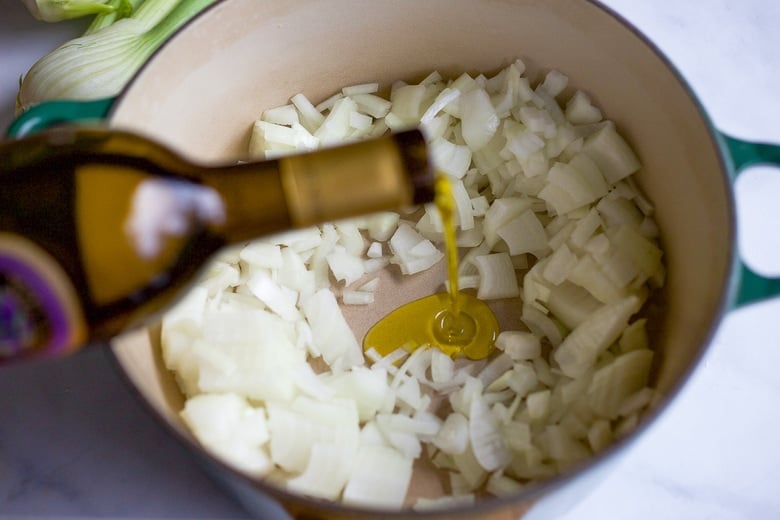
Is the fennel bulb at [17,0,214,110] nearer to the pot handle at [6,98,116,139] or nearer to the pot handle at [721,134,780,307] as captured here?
the pot handle at [6,98,116,139]

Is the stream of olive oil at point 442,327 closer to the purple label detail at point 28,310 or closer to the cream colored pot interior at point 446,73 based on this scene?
the cream colored pot interior at point 446,73

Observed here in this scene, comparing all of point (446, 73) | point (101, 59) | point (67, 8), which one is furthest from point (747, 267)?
point (67, 8)

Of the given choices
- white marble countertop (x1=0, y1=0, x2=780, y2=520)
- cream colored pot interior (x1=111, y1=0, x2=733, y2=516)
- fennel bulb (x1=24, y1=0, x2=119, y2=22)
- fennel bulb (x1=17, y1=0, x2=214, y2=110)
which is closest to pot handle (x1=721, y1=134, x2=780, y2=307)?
cream colored pot interior (x1=111, y1=0, x2=733, y2=516)

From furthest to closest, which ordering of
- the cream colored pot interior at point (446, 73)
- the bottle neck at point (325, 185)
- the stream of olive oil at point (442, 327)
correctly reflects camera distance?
the stream of olive oil at point (442, 327), the cream colored pot interior at point (446, 73), the bottle neck at point (325, 185)

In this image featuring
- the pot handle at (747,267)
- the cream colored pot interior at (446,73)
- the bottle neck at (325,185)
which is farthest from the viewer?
the cream colored pot interior at (446,73)

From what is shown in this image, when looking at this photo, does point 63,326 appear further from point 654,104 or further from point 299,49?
point 654,104

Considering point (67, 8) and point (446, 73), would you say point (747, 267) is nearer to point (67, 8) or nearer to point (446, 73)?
point (446, 73)

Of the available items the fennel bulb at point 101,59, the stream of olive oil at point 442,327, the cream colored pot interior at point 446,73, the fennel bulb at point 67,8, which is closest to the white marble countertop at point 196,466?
the cream colored pot interior at point 446,73
